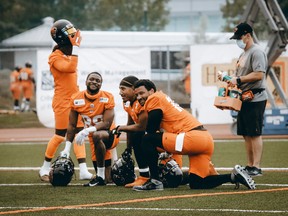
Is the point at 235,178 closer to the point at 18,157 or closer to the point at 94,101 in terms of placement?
the point at 94,101

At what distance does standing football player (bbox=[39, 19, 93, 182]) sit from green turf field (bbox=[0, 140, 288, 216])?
0.29 metres

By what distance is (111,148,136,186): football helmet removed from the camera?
38.9ft

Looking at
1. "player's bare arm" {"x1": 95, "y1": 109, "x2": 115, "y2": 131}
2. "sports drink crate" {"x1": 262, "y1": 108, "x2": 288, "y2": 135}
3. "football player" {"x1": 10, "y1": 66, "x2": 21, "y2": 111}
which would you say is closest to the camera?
"player's bare arm" {"x1": 95, "y1": 109, "x2": 115, "y2": 131}

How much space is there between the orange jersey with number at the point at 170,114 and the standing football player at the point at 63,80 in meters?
1.95

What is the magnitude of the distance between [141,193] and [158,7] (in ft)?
150

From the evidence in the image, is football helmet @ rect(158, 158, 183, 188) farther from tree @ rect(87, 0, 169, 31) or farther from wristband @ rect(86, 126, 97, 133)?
tree @ rect(87, 0, 169, 31)

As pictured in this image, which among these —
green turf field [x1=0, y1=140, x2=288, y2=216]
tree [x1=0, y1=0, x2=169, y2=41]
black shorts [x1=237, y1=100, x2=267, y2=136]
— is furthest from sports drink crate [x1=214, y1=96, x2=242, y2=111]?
tree [x1=0, y1=0, x2=169, y2=41]

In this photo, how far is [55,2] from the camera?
58.0 metres

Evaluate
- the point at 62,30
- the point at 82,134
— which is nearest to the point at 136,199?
the point at 82,134

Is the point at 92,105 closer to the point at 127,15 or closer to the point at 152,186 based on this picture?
the point at 152,186

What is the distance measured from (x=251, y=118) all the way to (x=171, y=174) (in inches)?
75.3

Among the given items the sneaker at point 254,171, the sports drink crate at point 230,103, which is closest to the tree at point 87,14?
the sports drink crate at point 230,103

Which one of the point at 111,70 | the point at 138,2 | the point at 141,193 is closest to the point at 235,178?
the point at 141,193

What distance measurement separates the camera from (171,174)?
11.3 m
